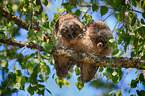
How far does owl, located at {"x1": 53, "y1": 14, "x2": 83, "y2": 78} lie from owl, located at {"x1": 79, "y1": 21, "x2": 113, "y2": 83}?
0.70 feet

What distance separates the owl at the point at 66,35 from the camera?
348 centimetres

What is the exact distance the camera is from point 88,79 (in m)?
3.96

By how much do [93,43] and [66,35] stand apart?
1.93 ft

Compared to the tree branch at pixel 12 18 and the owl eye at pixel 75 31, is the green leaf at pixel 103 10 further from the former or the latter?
the tree branch at pixel 12 18

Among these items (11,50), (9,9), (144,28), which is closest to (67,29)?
(9,9)

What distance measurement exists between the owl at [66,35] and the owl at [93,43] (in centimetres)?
21

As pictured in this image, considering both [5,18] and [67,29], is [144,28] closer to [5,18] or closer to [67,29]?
[67,29]

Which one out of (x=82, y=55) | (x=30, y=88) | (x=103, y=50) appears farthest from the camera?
(x=103, y=50)

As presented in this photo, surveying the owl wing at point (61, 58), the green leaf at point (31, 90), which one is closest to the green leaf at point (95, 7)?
the owl wing at point (61, 58)

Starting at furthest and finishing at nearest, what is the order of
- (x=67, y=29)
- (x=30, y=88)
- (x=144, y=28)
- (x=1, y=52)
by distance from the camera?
1. (x=1, y=52)
2. (x=67, y=29)
3. (x=144, y=28)
4. (x=30, y=88)

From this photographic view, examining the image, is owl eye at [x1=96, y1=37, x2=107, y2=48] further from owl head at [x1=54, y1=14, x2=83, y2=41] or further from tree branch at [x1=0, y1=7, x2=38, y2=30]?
tree branch at [x1=0, y1=7, x2=38, y2=30]

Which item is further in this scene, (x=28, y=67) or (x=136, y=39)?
(x=136, y=39)

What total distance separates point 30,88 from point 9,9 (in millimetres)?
1653

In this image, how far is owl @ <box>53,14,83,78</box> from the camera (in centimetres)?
348
